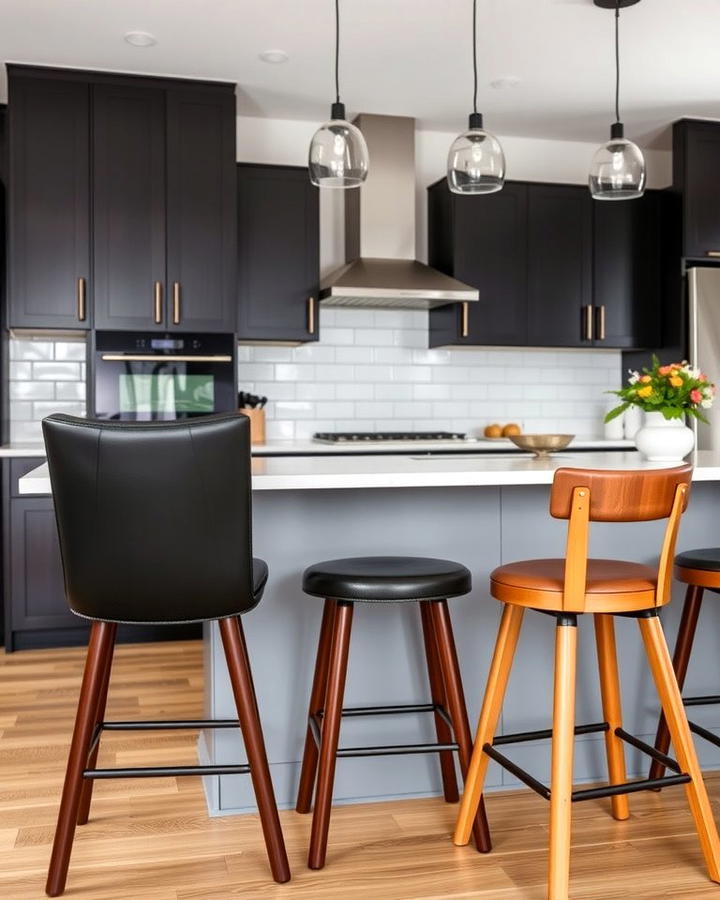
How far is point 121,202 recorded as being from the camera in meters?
4.60

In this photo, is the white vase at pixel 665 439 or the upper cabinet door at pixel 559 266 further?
the upper cabinet door at pixel 559 266

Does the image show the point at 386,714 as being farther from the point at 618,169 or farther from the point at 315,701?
the point at 618,169

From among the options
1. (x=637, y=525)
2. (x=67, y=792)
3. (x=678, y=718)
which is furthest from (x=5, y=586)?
(x=678, y=718)

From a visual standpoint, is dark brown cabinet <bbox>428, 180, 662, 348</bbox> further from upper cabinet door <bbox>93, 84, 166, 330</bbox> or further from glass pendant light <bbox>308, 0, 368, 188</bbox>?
glass pendant light <bbox>308, 0, 368, 188</bbox>

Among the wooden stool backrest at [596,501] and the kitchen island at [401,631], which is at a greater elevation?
the wooden stool backrest at [596,501]

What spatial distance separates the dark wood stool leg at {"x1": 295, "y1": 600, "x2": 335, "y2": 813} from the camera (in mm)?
2496

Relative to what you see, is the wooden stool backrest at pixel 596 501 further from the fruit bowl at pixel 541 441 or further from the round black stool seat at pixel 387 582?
the fruit bowl at pixel 541 441

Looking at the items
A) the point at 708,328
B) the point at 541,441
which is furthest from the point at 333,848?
the point at 708,328

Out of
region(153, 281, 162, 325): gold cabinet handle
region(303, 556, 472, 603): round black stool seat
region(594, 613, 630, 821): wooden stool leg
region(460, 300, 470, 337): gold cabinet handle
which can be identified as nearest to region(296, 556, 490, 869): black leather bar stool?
region(303, 556, 472, 603): round black stool seat

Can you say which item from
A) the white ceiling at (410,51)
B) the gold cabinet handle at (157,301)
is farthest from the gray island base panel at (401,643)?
the gold cabinet handle at (157,301)

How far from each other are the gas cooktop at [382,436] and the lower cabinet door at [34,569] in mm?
1397

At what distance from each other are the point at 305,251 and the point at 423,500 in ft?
8.62

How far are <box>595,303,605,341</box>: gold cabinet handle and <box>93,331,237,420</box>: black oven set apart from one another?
208 centimetres

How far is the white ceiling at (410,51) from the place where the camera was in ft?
12.6
